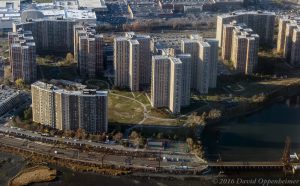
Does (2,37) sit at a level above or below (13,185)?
above

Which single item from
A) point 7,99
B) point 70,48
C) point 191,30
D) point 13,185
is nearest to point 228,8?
point 191,30

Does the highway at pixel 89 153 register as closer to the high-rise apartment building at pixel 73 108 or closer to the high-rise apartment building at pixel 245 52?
the high-rise apartment building at pixel 73 108

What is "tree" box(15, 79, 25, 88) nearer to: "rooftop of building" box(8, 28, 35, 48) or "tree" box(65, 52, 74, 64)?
"rooftop of building" box(8, 28, 35, 48)

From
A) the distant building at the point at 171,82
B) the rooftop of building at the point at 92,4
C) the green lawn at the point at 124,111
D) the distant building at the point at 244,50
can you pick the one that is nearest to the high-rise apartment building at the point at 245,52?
the distant building at the point at 244,50

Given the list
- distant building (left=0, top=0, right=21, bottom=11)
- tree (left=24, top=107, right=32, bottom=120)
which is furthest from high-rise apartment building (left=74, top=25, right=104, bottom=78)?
distant building (left=0, top=0, right=21, bottom=11)

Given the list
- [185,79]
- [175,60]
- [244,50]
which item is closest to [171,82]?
[185,79]

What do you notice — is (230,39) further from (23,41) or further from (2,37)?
(2,37)

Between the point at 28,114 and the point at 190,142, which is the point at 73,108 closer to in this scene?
the point at 28,114
